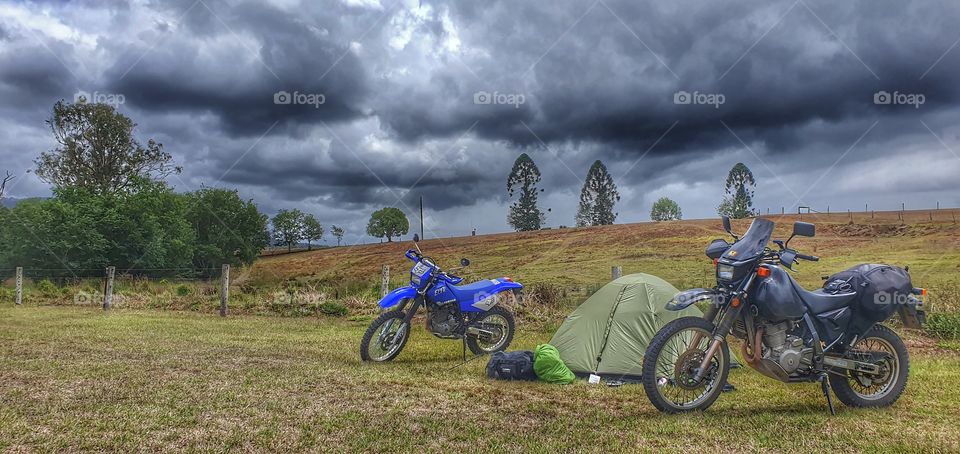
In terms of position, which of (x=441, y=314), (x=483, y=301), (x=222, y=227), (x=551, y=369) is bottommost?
(x=551, y=369)

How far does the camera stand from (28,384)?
7371 millimetres

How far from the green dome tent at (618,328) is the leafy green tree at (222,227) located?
52042 mm

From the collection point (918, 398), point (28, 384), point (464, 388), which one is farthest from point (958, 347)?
point (28, 384)

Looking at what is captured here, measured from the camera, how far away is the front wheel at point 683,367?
5.88m

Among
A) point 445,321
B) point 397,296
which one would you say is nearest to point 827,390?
point 445,321

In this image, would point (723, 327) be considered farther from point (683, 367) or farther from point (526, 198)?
point (526, 198)

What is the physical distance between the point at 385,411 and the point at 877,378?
548cm

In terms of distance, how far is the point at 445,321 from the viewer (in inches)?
389

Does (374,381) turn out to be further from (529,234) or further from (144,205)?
(529,234)

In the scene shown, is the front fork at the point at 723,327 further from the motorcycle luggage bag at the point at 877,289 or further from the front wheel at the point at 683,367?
the motorcycle luggage bag at the point at 877,289

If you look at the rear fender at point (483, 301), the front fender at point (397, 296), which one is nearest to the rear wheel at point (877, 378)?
the rear fender at point (483, 301)

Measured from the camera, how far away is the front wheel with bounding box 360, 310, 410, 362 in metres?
9.33

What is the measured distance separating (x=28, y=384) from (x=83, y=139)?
129 feet

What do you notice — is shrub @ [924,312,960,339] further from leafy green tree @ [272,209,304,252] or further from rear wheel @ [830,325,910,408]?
leafy green tree @ [272,209,304,252]
